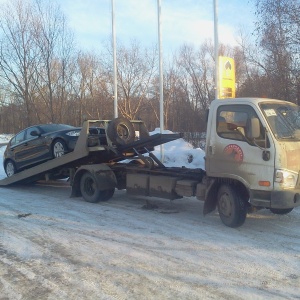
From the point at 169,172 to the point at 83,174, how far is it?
2.46 metres

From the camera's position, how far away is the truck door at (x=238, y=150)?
6078 millimetres

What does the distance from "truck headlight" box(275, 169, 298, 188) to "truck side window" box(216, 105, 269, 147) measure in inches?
20.1

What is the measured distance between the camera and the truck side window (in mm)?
6227

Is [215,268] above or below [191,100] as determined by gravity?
→ below

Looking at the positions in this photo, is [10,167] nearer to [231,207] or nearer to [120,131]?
[120,131]

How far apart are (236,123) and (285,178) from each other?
1247 millimetres

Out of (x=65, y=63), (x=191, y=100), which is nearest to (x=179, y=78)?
(x=191, y=100)

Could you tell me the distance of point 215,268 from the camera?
483 cm

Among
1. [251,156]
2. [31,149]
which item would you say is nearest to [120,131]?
[31,149]

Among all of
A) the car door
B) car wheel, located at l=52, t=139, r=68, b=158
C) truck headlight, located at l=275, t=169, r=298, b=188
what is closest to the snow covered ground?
truck headlight, located at l=275, t=169, r=298, b=188

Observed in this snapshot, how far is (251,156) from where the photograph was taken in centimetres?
622

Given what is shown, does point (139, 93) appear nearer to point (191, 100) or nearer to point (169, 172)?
point (191, 100)

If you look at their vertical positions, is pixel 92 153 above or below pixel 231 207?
above

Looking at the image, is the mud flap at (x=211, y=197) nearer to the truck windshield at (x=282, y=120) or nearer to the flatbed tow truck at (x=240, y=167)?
the flatbed tow truck at (x=240, y=167)
